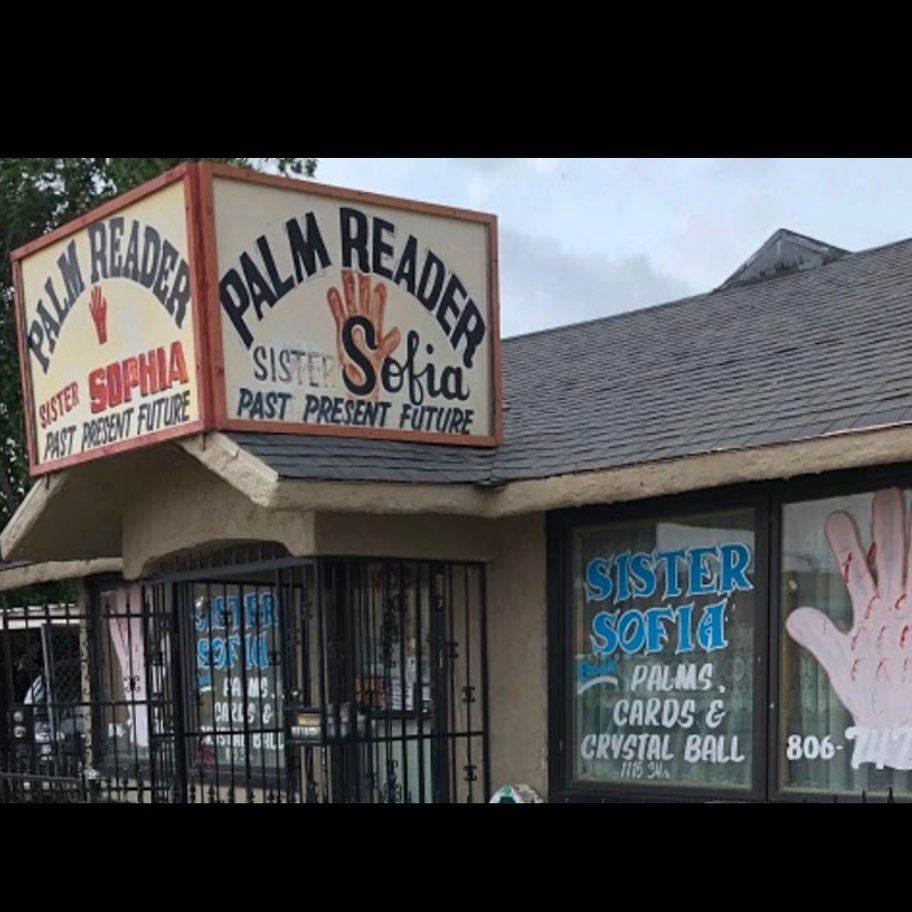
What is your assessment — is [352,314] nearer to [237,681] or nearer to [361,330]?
[361,330]

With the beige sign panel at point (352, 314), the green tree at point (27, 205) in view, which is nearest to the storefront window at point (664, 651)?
the beige sign panel at point (352, 314)

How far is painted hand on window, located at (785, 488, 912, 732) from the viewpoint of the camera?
5.69 m

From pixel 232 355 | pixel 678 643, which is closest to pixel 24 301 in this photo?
pixel 232 355

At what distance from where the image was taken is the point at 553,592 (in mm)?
7250

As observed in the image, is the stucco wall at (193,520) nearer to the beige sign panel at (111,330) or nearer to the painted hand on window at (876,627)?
the beige sign panel at (111,330)

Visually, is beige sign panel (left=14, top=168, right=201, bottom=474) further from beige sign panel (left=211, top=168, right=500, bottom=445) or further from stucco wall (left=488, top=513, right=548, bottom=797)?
stucco wall (left=488, top=513, right=548, bottom=797)

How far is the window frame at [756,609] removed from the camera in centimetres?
602

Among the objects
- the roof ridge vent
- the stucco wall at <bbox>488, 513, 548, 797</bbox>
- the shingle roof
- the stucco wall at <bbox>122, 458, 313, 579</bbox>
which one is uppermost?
the roof ridge vent

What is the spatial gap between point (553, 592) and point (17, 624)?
11656mm

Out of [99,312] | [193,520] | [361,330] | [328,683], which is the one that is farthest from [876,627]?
[99,312]

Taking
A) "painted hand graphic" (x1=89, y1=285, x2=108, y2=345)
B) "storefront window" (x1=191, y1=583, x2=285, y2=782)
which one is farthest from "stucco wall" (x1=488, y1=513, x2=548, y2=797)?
"painted hand graphic" (x1=89, y1=285, x2=108, y2=345)

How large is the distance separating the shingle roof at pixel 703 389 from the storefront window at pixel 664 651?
1.85 ft

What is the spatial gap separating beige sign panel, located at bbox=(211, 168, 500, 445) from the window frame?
96cm

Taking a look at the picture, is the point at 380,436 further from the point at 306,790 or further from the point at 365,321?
the point at 306,790
